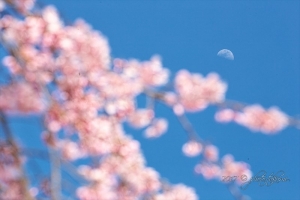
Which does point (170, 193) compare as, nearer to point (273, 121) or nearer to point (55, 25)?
point (273, 121)

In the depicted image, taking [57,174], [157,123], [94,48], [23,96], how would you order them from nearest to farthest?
[57,174] < [23,96] < [94,48] < [157,123]

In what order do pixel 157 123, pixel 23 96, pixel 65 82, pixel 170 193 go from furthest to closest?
pixel 157 123, pixel 170 193, pixel 65 82, pixel 23 96

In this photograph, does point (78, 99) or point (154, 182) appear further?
point (154, 182)

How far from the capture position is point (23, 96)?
7.84 ft

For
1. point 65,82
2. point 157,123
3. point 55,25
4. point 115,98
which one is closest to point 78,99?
point 65,82

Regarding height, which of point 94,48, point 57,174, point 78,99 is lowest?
point 57,174

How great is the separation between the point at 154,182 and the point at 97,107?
614 mm

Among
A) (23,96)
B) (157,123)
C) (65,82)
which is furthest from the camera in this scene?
(157,123)

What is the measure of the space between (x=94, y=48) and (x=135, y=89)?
0.46 meters

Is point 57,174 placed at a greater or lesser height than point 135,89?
lesser

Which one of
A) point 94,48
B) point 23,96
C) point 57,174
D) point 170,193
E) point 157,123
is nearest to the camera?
point 57,174

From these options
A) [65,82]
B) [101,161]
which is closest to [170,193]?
[101,161]

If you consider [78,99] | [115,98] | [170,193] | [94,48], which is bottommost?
[170,193]

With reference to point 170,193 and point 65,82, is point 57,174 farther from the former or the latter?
point 170,193
